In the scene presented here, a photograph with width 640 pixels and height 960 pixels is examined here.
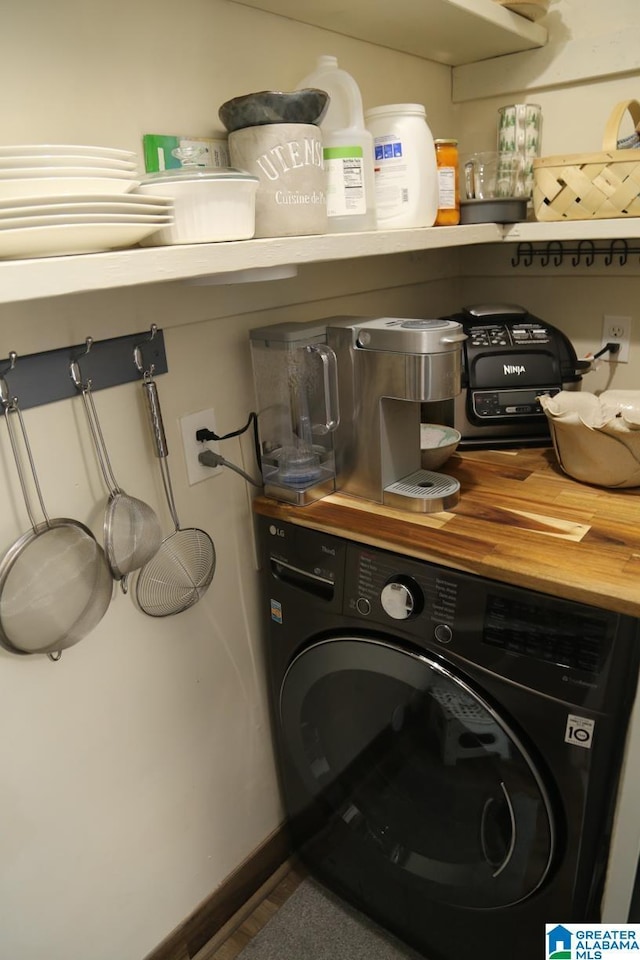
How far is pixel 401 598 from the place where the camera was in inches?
42.4

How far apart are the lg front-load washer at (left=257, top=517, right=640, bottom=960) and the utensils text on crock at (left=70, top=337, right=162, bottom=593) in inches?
11.0

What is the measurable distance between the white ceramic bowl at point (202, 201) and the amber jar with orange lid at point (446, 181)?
23.2 inches

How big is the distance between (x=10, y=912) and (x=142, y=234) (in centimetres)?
106

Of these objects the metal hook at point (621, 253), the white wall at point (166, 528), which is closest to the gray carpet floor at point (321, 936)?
the white wall at point (166, 528)

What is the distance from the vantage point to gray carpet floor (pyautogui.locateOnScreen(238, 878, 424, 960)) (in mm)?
1370

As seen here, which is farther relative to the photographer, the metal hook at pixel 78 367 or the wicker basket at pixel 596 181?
the wicker basket at pixel 596 181

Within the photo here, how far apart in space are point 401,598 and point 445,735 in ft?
0.83

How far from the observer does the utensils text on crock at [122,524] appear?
102 centimetres

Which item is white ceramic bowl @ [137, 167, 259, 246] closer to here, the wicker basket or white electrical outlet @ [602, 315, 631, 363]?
the wicker basket

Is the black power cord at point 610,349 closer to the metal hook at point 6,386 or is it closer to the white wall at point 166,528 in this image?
the white wall at point 166,528

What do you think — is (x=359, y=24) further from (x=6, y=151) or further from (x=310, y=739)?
(x=310, y=739)

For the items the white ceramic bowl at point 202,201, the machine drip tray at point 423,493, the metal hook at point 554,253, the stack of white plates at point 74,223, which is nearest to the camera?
the stack of white plates at point 74,223

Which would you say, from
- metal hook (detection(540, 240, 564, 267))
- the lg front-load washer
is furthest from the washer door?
metal hook (detection(540, 240, 564, 267))

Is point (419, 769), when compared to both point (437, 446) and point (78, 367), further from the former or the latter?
point (78, 367)
